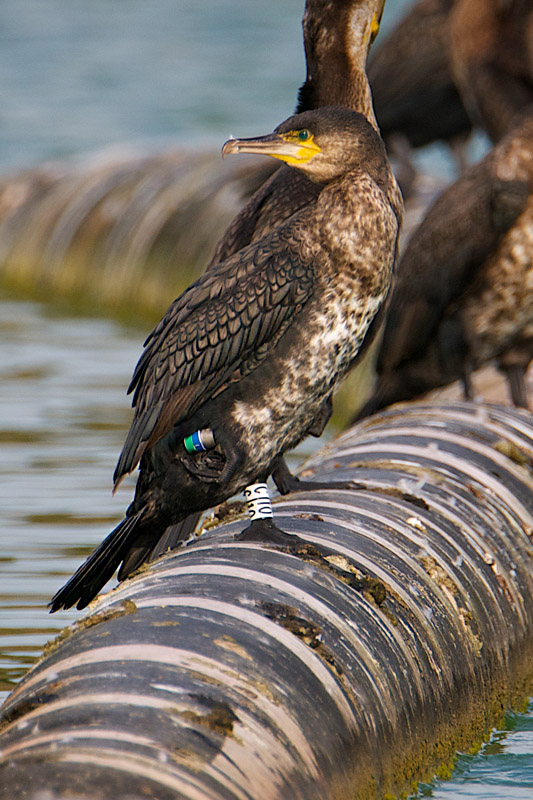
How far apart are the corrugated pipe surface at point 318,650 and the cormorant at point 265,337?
169mm

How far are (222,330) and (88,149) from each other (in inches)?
515

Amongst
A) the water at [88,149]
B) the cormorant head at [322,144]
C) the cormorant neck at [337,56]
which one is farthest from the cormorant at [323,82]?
the water at [88,149]

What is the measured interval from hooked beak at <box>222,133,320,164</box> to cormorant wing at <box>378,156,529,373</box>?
186 centimetres

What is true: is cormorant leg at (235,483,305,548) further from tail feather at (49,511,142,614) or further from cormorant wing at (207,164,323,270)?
Answer: cormorant wing at (207,164,323,270)

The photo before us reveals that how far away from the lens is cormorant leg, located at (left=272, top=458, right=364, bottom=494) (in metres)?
3.54

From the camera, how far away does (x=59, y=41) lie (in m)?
20.8

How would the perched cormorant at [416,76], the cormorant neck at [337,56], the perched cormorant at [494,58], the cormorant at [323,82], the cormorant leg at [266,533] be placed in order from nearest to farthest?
the cormorant leg at [266,533], the cormorant at [323,82], the cormorant neck at [337,56], the perched cormorant at [494,58], the perched cormorant at [416,76]

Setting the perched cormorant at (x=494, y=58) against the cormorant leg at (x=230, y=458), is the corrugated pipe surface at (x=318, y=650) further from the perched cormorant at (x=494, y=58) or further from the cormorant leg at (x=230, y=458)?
the perched cormorant at (x=494, y=58)

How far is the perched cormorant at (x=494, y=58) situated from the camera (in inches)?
238

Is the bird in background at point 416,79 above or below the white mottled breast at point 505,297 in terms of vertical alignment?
above

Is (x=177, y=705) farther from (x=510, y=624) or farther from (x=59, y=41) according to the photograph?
(x=59, y=41)

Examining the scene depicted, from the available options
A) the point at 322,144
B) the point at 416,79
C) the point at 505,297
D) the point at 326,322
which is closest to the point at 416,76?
the point at 416,79

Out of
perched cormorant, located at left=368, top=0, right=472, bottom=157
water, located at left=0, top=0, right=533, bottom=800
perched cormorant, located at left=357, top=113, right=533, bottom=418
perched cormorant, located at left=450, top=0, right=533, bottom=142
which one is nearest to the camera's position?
water, located at left=0, top=0, right=533, bottom=800

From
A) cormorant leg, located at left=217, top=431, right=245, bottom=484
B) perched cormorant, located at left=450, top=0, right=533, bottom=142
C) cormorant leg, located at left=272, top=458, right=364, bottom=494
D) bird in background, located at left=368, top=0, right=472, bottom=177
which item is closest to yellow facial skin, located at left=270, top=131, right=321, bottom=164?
cormorant leg, located at left=217, top=431, right=245, bottom=484
